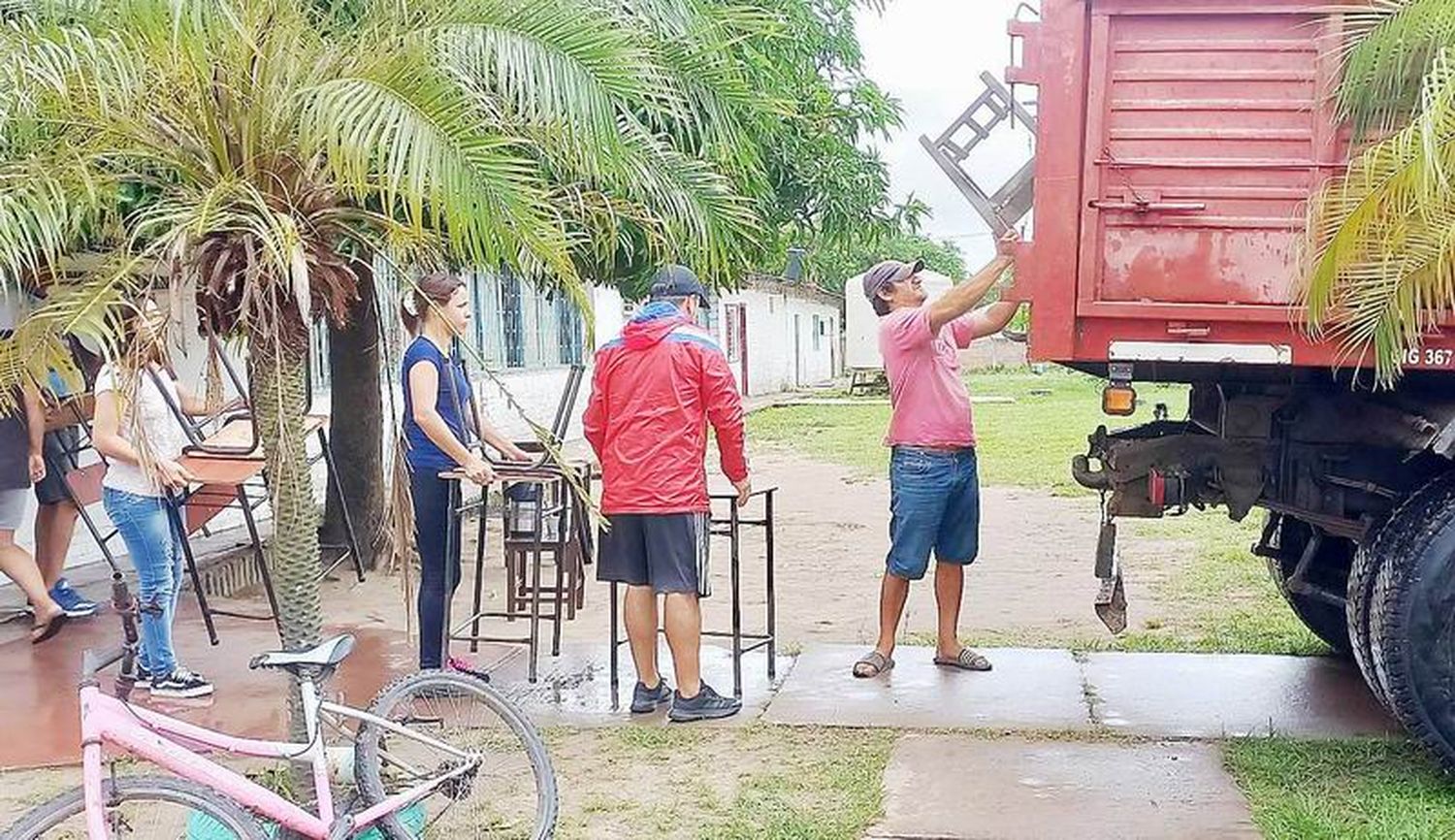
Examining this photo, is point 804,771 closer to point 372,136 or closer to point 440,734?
point 440,734

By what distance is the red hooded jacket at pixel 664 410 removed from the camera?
551 cm

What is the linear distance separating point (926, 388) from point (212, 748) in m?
3.46

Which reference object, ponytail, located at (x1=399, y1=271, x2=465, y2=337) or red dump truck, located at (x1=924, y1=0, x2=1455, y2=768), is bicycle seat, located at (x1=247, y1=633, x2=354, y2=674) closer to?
ponytail, located at (x1=399, y1=271, x2=465, y2=337)

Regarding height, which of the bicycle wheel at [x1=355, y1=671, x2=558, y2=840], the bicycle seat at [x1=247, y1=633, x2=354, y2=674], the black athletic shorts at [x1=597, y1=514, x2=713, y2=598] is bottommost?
the bicycle wheel at [x1=355, y1=671, x2=558, y2=840]

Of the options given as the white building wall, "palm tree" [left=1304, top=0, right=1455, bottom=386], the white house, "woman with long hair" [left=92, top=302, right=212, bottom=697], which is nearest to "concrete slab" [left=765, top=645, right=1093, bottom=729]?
"palm tree" [left=1304, top=0, right=1455, bottom=386]

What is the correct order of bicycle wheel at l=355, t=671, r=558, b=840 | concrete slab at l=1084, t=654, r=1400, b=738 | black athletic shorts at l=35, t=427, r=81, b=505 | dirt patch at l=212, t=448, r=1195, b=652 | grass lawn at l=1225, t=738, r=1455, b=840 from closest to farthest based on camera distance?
bicycle wheel at l=355, t=671, r=558, b=840, grass lawn at l=1225, t=738, r=1455, b=840, concrete slab at l=1084, t=654, r=1400, b=738, black athletic shorts at l=35, t=427, r=81, b=505, dirt patch at l=212, t=448, r=1195, b=652

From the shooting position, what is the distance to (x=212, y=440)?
6973mm

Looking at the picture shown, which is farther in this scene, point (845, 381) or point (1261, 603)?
point (845, 381)

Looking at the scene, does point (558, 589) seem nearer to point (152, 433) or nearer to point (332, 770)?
point (152, 433)

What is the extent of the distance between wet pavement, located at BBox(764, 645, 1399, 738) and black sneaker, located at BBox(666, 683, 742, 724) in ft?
0.66

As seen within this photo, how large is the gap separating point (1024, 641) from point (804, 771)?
93.5 inches

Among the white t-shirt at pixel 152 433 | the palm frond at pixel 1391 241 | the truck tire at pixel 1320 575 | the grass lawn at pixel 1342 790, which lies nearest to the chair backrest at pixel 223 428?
the white t-shirt at pixel 152 433

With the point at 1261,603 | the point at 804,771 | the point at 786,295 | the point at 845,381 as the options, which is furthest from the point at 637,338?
the point at 845,381

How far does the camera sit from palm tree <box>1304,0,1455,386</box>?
404cm
